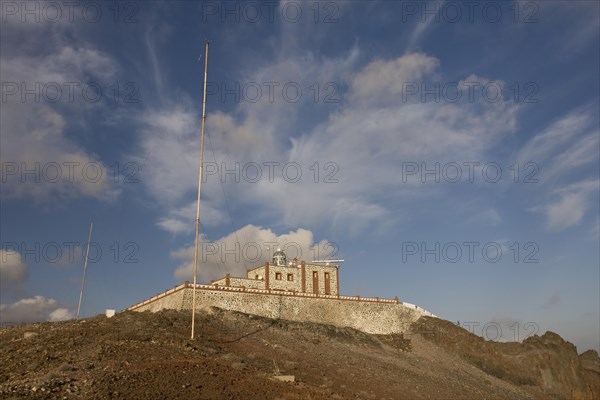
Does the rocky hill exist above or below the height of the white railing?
below

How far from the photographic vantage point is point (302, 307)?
5441 cm

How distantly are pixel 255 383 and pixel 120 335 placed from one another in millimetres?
11254

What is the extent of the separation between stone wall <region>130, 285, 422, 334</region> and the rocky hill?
188 cm

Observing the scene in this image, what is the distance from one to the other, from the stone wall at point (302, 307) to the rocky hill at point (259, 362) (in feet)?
6.16

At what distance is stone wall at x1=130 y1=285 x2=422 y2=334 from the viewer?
48875 mm

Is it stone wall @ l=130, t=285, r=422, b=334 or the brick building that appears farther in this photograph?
the brick building

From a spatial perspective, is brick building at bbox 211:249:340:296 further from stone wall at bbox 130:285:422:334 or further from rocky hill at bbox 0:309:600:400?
rocky hill at bbox 0:309:600:400

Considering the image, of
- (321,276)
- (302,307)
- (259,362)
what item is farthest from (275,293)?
(259,362)

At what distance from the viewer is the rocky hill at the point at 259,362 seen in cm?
2407

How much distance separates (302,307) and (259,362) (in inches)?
852

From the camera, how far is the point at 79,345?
29969mm

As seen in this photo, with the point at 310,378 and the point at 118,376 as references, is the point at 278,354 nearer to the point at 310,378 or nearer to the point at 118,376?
the point at 310,378

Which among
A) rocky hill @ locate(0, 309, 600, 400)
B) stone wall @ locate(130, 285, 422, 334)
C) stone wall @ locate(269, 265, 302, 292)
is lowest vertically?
rocky hill @ locate(0, 309, 600, 400)

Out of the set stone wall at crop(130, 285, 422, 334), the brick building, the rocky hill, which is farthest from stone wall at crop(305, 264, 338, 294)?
the rocky hill
